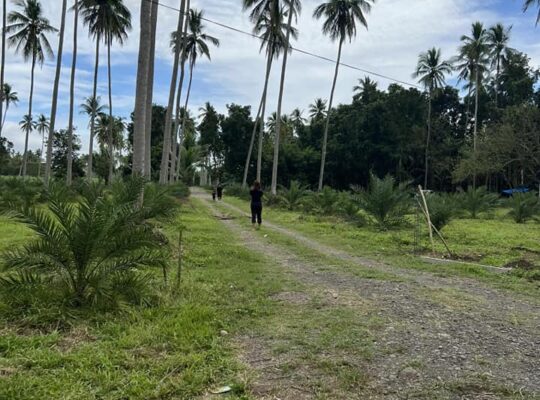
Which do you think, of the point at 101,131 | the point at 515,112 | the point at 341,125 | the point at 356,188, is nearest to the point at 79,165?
the point at 101,131

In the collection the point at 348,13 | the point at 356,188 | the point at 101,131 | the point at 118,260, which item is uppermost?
the point at 348,13

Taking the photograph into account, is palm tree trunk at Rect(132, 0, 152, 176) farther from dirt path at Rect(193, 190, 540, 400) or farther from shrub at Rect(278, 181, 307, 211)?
shrub at Rect(278, 181, 307, 211)

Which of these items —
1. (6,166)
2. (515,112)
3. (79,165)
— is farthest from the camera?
(6,166)

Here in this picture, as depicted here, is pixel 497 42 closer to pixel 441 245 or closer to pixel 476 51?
pixel 476 51

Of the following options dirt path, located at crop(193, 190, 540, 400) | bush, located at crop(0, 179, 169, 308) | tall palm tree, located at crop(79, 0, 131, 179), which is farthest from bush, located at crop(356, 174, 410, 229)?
tall palm tree, located at crop(79, 0, 131, 179)

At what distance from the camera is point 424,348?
4.39m

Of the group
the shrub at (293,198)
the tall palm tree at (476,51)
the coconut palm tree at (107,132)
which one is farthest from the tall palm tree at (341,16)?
the coconut palm tree at (107,132)

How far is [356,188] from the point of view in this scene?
1662cm

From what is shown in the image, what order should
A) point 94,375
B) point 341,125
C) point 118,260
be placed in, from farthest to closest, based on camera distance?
point 341,125
point 118,260
point 94,375

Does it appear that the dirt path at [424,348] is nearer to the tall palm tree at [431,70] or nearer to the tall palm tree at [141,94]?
the tall palm tree at [141,94]

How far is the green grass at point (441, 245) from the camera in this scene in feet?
28.4

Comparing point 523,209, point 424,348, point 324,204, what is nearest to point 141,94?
point 424,348

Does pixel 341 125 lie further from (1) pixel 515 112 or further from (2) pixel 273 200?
(2) pixel 273 200

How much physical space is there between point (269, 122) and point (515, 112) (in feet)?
129
